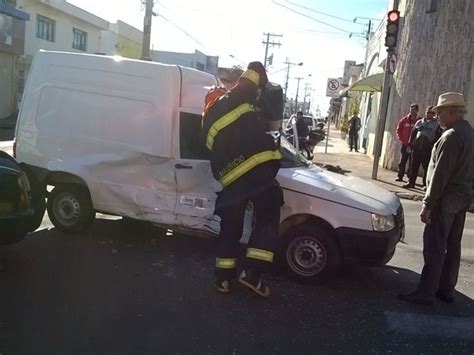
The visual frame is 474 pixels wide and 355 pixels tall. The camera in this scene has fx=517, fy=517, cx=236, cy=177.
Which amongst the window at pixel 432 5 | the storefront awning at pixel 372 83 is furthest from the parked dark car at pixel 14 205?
the storefront awning at pixel 372 83

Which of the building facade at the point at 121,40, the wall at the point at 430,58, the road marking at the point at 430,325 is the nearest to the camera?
the road marking at the point at 430,325

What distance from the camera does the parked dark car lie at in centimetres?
464

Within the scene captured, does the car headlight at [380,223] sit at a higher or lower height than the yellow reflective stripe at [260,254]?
higher

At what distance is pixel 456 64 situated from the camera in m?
13.2

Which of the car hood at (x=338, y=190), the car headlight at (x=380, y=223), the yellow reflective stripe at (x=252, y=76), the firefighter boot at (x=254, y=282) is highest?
the yellow reflective stripe at (x=252, y=76)

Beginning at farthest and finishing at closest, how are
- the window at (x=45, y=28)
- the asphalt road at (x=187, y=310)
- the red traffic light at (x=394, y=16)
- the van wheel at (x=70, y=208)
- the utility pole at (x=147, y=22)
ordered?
the window at (x=45, y=28)
the utility pole at (x=147, y=22)
the red traffic light at (x=394, y=16)
the van wheel at (x=70, y=208)
the asphalt road at (x=187, y=310)

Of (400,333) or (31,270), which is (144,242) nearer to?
(31,270)

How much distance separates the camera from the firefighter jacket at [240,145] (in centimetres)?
443

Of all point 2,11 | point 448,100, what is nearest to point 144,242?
point 448,100

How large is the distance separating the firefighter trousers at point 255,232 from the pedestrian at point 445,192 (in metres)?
1.35

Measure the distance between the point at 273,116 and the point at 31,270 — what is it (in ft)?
8.90

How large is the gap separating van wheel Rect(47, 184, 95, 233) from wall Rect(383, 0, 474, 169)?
10454 mm

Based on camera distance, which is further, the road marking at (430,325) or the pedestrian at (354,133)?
the pedestrian at (354,133)

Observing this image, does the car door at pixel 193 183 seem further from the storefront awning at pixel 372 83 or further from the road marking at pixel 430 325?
the storefront awning at pixel 372 83
